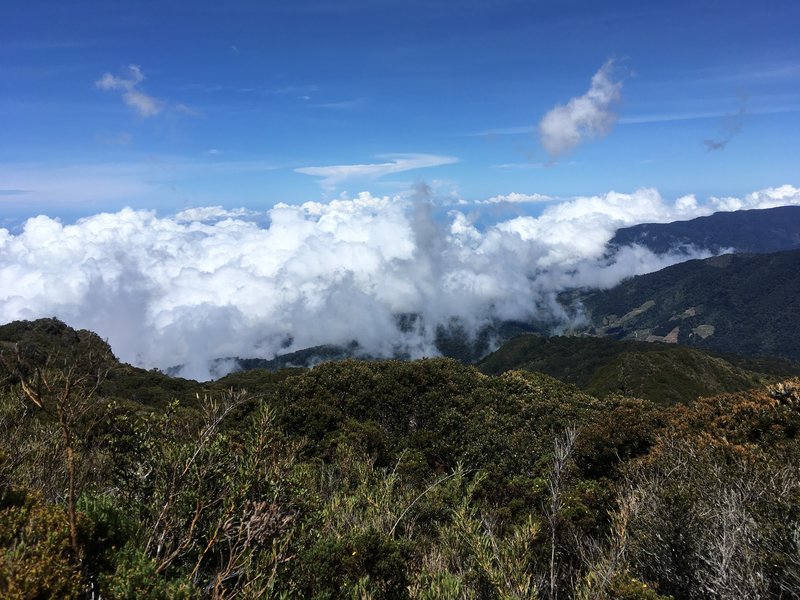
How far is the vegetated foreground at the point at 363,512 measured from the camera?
524cm

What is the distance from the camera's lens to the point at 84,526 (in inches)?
222

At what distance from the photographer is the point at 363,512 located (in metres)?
11.6

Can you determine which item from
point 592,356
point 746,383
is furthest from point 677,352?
point 592,356

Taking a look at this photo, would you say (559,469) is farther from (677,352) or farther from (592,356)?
(592,356)

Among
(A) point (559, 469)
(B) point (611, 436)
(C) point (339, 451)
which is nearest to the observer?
(A) point (559, 469)

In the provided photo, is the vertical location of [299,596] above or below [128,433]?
below

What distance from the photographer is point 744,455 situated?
11.5 meters

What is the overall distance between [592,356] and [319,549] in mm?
189359

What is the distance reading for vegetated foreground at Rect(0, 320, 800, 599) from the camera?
5.24 m

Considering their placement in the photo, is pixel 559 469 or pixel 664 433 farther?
pixel 664 433

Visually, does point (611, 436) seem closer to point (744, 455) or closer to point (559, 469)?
point (744, 455)

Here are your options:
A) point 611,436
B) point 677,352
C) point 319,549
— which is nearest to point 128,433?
point 319,549

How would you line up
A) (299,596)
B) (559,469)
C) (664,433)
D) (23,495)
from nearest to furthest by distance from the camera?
(23,495), (299,596), (559,469), (664,433)

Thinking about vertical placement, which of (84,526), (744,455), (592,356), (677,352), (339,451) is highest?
(84,526)
